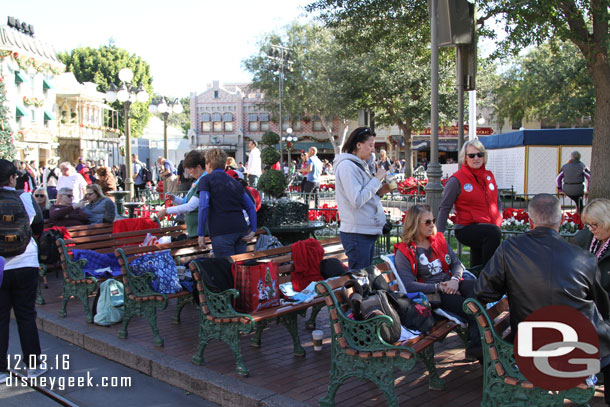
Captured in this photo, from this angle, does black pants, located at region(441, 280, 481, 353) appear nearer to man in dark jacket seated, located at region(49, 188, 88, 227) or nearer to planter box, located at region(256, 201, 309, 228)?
planter box, located at region(256, 201, 309, 228)

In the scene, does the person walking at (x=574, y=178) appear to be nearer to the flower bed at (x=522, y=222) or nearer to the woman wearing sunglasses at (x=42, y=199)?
the flower bed at (x=522, y=222)

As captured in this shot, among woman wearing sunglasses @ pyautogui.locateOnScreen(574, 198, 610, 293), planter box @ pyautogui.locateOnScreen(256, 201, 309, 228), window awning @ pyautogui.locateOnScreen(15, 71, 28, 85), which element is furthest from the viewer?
window awning @ pyautogui.locateOnScreen(15, 71, 28, 85)

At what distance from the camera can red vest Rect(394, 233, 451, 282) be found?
4.57 meters

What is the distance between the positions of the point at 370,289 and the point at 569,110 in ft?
102

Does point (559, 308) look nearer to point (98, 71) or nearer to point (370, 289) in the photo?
point (370, 289)

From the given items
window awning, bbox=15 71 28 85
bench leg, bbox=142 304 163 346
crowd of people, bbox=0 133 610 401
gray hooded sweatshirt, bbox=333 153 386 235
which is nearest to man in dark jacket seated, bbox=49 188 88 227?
crowd of people, bbox=0 133 610 401

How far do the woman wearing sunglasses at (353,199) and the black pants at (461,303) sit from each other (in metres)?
0.88

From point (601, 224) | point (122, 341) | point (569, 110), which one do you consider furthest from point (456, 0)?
point (569, 110)

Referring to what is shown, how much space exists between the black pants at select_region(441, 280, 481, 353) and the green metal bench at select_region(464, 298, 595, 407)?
64cm

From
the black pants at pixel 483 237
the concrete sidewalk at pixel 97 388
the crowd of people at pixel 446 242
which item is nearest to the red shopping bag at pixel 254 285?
the crowd of people at pixel 446 242

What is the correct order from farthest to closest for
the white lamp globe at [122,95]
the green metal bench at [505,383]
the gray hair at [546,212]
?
the white lamp globe at [122,95] < the gray hair at [546,212] < the green metal bench at [505,383]

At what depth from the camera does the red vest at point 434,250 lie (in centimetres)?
457

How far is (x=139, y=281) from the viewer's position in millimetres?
5512

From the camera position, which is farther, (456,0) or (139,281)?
(456,0)
